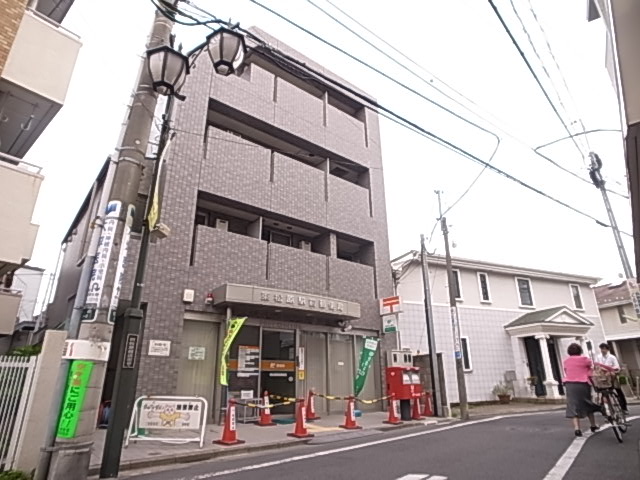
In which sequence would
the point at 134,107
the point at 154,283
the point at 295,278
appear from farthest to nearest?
the point at 295,278 → the point at 154,283 → the point at 134,107

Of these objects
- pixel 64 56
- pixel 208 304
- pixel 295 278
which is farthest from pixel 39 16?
pixel 295 278

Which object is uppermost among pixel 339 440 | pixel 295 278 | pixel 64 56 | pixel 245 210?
pixel 64 56

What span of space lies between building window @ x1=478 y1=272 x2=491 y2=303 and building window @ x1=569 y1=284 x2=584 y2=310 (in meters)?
7.07

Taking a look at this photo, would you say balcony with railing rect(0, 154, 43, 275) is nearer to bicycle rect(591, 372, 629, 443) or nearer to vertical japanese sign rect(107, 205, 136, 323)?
vertical japanese sign rect(107, 205, 136, 323)

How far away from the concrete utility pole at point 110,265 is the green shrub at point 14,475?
1.19 metres

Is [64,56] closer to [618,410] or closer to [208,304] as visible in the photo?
[208,304]

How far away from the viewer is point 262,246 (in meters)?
12.7

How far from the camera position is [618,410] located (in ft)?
24.4

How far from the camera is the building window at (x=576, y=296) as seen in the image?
77.1 feet

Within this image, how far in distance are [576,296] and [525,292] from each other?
4.59 metres

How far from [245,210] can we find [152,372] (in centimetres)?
570

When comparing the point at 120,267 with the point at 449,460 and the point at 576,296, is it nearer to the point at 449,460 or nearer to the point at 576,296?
the point at 449,460

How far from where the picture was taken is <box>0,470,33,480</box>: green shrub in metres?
5.27

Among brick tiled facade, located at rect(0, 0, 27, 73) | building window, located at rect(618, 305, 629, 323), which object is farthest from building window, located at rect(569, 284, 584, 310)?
brick tiled facade, located at rect(0, 0, 27, 73)
